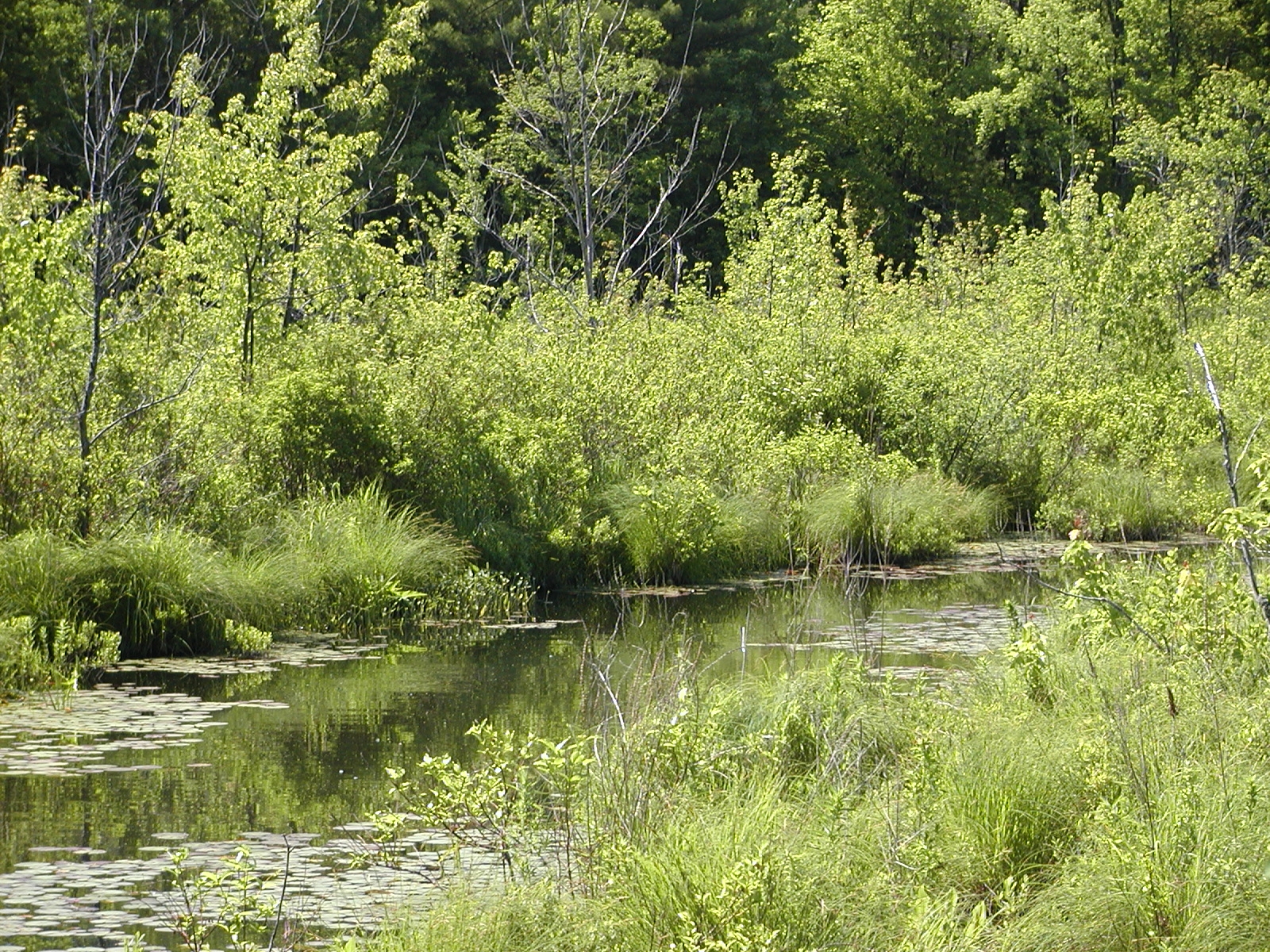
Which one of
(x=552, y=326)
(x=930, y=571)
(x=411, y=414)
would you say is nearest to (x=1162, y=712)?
(x=411, y=414)

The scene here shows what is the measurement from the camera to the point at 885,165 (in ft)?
186

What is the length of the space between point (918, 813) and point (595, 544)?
12.5 m

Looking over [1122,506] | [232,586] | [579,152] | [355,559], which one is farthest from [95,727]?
[579,152]

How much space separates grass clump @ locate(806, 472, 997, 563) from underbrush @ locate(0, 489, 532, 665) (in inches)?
174

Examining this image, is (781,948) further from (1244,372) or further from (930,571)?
(1244,372)

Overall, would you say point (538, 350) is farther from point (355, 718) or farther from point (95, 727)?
point (95, 727)

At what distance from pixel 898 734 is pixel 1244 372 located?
19.3 meters

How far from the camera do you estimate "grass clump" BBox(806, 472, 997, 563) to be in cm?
2081

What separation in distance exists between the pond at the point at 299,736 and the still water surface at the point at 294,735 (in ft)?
0.07

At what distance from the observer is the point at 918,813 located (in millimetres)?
6855

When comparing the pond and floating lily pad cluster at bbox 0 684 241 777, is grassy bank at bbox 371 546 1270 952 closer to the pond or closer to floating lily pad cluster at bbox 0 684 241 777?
the pond

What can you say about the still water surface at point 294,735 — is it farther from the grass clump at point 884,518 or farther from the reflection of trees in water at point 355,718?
the grass clump at point 884,518

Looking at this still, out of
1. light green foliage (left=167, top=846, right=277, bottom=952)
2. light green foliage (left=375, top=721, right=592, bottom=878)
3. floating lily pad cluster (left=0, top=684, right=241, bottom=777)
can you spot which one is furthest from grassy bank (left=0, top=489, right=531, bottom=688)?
light green foliage (left=375, top=721, right=592, bottom=878)

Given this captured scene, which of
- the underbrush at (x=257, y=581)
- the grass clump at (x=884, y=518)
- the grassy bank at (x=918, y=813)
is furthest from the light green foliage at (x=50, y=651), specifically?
the grass clump at (x=884, y=518)
